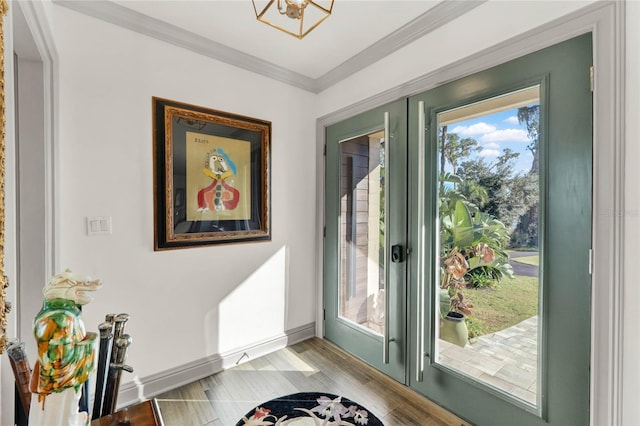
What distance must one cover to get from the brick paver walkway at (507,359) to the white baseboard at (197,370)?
4.73 ft

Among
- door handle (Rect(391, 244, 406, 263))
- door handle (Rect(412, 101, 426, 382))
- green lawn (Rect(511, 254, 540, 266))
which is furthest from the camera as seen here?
door handle (Rect(391, 244, 406, 263))

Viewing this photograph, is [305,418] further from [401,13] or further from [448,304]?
[401,13]

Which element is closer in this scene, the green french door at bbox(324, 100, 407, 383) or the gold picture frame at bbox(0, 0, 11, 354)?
the gold picture frame at bbox(0, 0, 11, 354)

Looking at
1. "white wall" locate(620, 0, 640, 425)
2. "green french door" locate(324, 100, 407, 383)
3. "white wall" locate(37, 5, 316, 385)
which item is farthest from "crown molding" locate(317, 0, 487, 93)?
A: "white wall" locate(620, 0, 640, 425)

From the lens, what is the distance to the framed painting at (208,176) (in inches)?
80.5

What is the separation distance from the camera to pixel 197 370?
2.20m

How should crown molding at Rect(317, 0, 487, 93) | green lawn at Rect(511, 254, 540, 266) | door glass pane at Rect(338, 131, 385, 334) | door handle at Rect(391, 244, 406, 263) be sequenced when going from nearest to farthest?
green lawn at Rect(511, 254, 540, 266) → crown molding at Rect(317, 0, 487, 93) → door handle at Rect(391, 244, 406, 263) → door glass pane at Rect(338, 131, 385, 334)

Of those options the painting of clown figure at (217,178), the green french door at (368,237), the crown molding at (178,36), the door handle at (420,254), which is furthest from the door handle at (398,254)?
the crown molding at (178,36)

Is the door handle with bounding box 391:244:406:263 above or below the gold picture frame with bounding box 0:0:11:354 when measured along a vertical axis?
below

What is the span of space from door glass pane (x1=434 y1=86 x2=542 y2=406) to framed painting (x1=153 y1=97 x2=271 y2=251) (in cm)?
141

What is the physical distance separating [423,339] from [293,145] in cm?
187

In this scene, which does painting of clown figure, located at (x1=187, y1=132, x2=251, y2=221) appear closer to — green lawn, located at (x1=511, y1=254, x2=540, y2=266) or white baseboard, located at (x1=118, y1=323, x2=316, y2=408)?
white baseboard, located at (x1=118, y1=323, x2=316, y2=408)

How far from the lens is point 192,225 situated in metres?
2.17

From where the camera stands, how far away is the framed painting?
204 cm
